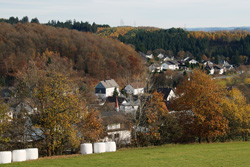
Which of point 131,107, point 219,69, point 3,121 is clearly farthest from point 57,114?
point 219,69

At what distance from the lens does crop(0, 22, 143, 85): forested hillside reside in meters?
79.4

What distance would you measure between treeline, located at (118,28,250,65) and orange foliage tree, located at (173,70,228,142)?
90.4 m

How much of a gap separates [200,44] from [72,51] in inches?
2598

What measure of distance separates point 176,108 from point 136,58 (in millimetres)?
69494

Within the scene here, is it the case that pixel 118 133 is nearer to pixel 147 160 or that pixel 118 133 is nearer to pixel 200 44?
pixel 147 160

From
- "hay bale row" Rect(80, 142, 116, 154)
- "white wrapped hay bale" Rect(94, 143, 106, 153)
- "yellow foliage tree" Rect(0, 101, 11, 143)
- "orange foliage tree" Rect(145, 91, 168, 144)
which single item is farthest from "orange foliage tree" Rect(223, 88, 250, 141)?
"yellow foliage tree" Rect(0, 101, 11, 143)

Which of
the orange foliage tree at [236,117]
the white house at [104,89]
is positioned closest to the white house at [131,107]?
the orange foliage tree at [236,117]

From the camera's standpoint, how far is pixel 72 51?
90312 mm

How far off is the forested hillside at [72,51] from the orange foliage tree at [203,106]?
48.3 metres

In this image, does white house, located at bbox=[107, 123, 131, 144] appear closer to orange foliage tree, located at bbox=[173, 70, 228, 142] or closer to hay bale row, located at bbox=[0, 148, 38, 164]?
orange foliage tree, located at bbox=[173, 70, 228, 142]

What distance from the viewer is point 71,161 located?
1419 centimetres

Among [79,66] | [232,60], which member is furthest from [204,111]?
[232,60]

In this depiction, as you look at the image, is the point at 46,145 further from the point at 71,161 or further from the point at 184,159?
the point at 184,159

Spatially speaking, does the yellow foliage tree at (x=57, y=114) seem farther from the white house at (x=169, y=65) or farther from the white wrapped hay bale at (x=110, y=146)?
the white house at (x=169, y=65)
